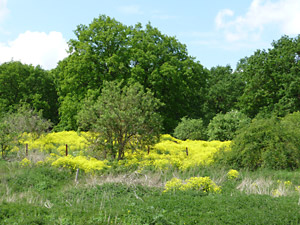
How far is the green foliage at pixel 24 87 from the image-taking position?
39000mm

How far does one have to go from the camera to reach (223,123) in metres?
25.5

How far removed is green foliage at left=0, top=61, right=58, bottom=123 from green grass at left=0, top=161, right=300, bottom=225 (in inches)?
1086

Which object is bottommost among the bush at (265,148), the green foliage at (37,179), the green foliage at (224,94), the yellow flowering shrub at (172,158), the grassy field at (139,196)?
the green foliage at (37,179)

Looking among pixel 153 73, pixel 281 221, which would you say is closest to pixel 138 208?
pixel 281 221

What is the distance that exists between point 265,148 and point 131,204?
8.88 metres

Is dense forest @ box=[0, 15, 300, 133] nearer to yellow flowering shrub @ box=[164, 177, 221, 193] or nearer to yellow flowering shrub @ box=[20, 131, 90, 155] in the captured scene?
yellow flowering shrub @ box=[20, 131, 90, 155]

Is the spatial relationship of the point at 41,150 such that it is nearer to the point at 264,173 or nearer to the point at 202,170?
the point at 202,170

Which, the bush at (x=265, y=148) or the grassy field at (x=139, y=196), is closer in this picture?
the grassy field at (x=139, y=196)

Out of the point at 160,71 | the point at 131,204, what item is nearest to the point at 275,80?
the point at 160,71

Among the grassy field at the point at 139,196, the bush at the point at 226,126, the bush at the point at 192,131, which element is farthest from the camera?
the bush at the point at 192,131

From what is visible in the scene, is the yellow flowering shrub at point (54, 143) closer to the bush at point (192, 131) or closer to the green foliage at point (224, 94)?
the bush at point (192, 131)

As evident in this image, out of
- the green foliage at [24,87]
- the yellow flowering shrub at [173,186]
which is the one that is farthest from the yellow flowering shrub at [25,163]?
the green foliage at [24,87]

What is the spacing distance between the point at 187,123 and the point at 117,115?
13937 mm

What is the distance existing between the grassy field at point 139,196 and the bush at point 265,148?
0.77m
